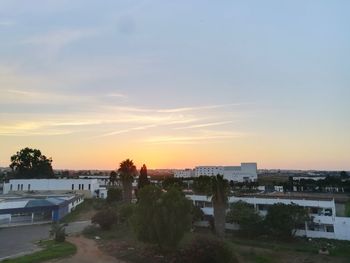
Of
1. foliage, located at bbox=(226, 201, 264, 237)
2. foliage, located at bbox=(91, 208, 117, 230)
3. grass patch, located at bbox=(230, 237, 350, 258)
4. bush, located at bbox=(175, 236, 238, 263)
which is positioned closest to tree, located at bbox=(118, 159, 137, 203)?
foliage, located at bbox=(91, 208, 117, 230)

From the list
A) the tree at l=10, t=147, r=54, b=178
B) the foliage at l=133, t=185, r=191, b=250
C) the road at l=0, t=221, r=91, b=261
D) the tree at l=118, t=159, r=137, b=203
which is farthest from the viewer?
the tree at l=10, t=147, r=54, b=178

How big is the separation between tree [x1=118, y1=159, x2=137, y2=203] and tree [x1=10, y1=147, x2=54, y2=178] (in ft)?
169

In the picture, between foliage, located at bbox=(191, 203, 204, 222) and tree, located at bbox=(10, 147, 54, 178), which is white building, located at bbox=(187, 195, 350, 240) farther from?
tree, located at bbox=(10, 147, 54, 178)

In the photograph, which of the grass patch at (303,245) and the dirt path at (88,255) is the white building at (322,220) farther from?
the dirt path at (88,255)

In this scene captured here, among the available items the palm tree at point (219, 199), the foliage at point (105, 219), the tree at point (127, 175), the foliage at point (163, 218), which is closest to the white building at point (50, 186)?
the tree at point (127, 175)

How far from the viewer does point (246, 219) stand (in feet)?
144

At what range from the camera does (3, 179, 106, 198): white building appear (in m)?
90.4

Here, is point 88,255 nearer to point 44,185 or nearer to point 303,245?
point 303,245

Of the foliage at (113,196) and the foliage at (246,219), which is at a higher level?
the foliage at (113,196)

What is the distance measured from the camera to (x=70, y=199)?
70.8 m

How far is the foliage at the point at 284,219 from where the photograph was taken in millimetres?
41688

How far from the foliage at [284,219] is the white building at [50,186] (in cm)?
5937

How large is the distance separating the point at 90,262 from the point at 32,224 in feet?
99.6

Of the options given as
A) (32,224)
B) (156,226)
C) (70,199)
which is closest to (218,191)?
(156,226)
